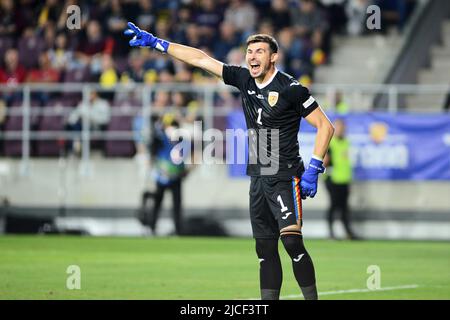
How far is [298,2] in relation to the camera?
88.5 feet

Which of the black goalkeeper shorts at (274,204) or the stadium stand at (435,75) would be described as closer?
the black goalkeeper shorts at (274,204)

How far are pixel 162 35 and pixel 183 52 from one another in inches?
593

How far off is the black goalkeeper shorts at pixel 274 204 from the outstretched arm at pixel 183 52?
46.2 inches

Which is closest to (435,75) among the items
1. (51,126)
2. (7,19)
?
(51,126)

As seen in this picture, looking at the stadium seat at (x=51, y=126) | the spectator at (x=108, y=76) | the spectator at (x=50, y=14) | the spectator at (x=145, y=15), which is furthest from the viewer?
the spectator at (x=50, y=14)

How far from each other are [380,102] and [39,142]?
747cm

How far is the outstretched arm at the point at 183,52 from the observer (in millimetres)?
11312

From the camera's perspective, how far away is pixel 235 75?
11.2 m

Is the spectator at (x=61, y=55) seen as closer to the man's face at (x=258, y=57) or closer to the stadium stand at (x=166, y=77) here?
the stadium stand at (x=166, y=77)

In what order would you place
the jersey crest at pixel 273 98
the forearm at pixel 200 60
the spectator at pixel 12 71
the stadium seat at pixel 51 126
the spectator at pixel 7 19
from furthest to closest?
the spectator at pixel 7 19
the spectator at pixel 12 71
the stadium seat at pixel 51 126
the forearm at pixel 200 60
the jersey crest at pixel 273 98

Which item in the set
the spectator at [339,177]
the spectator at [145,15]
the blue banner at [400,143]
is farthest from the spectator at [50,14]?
the spectator at [339,177]

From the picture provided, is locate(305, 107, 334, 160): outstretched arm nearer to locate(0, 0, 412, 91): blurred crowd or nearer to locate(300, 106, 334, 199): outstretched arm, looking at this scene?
locate(300, 106, 334, 199): outstretched arm

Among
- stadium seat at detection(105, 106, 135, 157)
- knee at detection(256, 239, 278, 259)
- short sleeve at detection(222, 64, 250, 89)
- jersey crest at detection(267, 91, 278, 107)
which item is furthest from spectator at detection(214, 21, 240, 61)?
knee at detection(256, 239, 278, 259)
